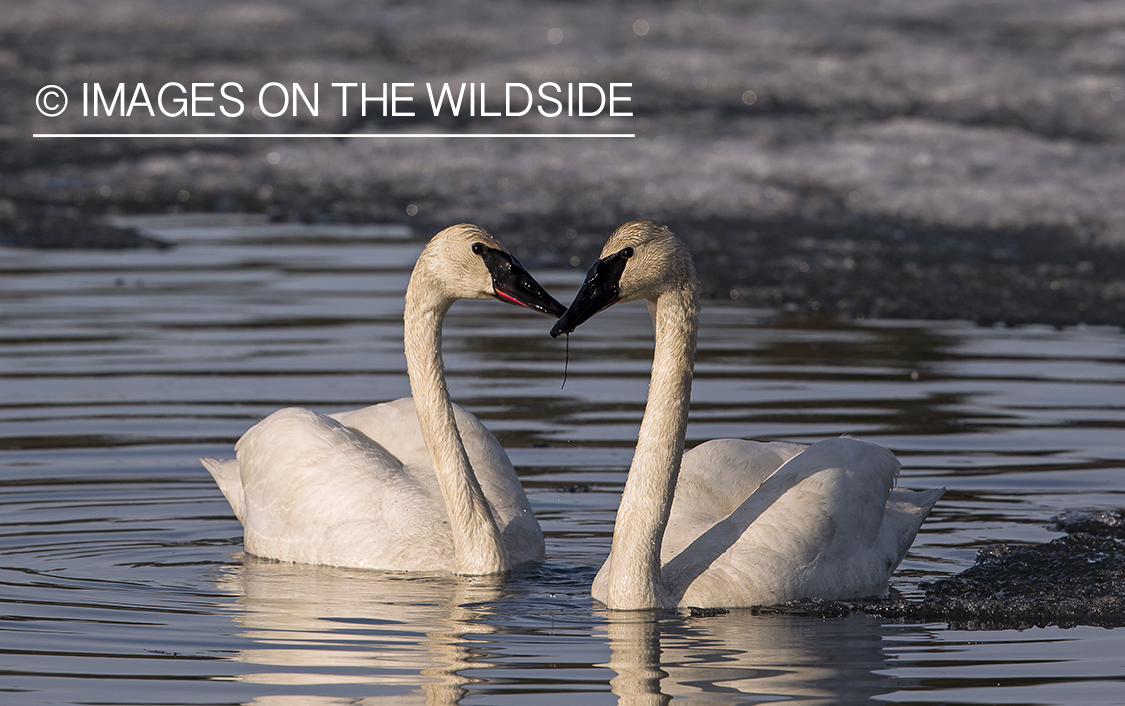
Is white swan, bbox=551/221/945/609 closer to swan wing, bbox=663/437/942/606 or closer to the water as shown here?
swan wing, bbox=663/437/942/606

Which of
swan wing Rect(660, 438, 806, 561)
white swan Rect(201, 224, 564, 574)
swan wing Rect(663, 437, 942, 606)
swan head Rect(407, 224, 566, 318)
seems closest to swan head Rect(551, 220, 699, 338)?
white swan Rect(201, 224, 564, 574)

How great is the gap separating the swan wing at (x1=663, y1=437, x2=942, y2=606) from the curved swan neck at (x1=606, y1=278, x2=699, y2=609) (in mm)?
215

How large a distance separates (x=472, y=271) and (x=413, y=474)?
131 centimetres

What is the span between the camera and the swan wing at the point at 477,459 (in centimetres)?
754

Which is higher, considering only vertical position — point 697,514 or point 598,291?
point 598,291

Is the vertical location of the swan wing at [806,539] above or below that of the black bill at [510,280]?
below

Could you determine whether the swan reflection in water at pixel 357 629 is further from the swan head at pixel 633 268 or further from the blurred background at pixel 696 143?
the blurred background at pixel 696 143

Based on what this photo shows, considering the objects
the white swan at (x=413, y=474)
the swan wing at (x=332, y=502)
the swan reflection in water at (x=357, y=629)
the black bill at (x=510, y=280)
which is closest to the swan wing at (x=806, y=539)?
the swan reflection in water at (x=357, y=629)

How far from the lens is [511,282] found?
7176mm

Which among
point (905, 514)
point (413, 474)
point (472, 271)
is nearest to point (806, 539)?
point (905, 514)

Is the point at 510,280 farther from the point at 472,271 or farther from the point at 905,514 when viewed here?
the point at 905,514

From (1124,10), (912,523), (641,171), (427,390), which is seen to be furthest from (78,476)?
(1124,10)

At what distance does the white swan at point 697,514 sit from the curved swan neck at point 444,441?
76 centimetres

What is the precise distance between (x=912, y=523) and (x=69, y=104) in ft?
63.1
